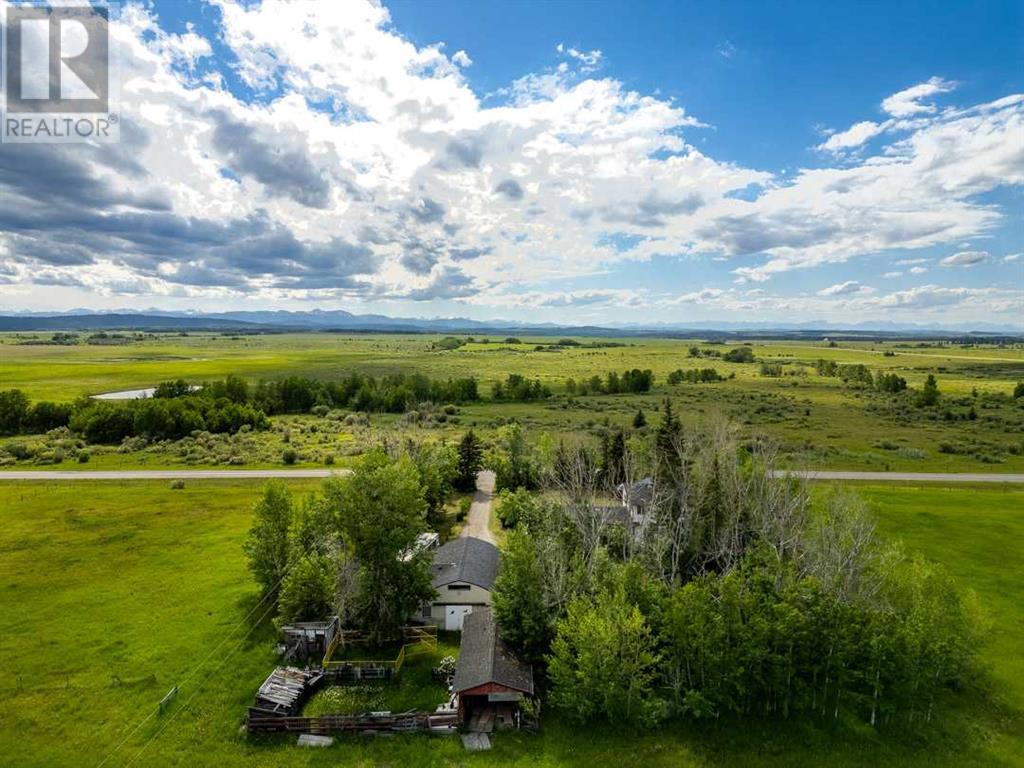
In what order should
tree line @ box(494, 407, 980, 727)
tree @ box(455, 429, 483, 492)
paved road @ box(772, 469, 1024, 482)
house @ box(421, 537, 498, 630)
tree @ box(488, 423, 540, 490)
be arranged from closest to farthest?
1. tree line @ box(494, 407, 980, 727)
2. house @ box(421, 537, 498, 630)
3. tree @ box(488, 423, 540, 490)
4. tree @ box(455, 429, 483, 492)
5. paved road @ box(772, 469, 1024, 482)

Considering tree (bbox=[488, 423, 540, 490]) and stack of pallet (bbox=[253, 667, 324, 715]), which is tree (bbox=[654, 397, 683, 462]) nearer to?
tree (bbox=[488, 423, 540, 490])

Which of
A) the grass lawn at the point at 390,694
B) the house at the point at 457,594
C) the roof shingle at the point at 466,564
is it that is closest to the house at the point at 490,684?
the grass lawn at the point at 390,694

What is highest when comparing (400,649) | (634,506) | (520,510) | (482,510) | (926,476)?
(520,510)

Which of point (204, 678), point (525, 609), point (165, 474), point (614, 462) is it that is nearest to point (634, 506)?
point (614, 462)

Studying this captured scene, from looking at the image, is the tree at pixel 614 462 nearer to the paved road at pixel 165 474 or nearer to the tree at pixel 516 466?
the tree at pixel 516 466

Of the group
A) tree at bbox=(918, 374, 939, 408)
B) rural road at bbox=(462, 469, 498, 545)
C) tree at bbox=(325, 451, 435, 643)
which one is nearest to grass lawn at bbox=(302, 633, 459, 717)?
tree at bbox=(325, 451, 435, 643)

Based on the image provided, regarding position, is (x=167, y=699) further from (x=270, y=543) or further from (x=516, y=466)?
(x=516, y=466)
